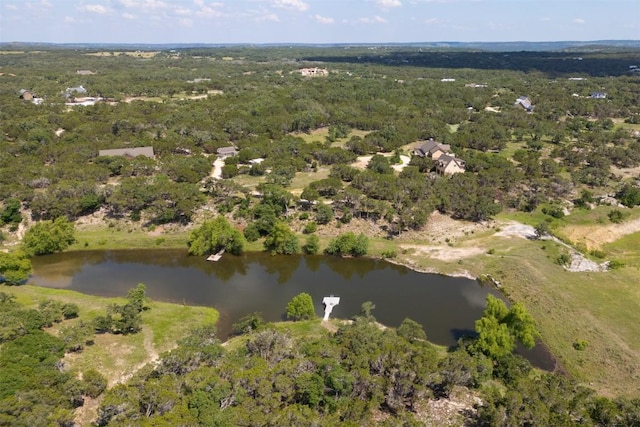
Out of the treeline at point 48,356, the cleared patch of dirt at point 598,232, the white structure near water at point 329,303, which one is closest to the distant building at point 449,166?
the cleared patch of dirt at point 598,232

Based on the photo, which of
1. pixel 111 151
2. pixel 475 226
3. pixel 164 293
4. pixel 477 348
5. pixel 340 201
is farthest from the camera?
pixel 111 151

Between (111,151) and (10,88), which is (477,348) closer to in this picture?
(111,151)

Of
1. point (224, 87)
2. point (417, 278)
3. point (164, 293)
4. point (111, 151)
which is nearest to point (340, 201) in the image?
point (417, 278)

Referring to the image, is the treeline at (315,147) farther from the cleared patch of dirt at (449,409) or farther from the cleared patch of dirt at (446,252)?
the cleared patch of dirt at (449,409)

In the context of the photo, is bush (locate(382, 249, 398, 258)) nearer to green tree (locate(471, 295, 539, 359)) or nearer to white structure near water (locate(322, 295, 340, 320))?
white structure near water (locate(322, 295, 340, 320))

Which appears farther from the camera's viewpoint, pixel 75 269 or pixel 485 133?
pixel 485 133

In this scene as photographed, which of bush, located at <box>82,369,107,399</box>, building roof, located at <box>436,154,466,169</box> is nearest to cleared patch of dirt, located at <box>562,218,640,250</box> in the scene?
building roof, located at <box>436,154,466,169</box>
